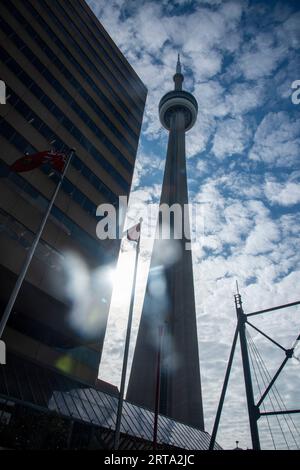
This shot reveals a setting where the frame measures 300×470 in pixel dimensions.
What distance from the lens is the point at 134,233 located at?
728 inches

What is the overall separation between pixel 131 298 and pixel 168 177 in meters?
53.1

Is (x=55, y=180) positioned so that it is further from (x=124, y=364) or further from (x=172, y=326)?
(x=172, y=326)

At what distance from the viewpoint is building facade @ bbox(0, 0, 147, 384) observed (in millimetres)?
20203

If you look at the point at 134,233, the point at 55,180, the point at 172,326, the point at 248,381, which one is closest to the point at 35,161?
the point at 134,233

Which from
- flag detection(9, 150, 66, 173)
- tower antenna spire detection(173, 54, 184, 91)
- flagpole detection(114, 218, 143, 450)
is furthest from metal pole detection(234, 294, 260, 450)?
tower antenna spire detection(173, 54, 184, 91)

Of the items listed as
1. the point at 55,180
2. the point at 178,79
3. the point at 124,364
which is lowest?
the point at 124,364

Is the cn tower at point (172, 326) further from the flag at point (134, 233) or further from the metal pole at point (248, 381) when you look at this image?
the flag at point (134, 233)

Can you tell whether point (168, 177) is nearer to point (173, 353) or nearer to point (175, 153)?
point (175, 153)

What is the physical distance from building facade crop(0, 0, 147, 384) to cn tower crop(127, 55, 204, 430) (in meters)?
20.6

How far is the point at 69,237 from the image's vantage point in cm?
2377

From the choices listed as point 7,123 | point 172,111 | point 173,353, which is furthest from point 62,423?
point 172,111

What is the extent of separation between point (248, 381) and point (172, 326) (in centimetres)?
3677

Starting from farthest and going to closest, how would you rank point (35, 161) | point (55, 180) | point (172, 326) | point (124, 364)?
point (172, 326) < point (55, 180) < point (124, 364) < point (35, 161)
